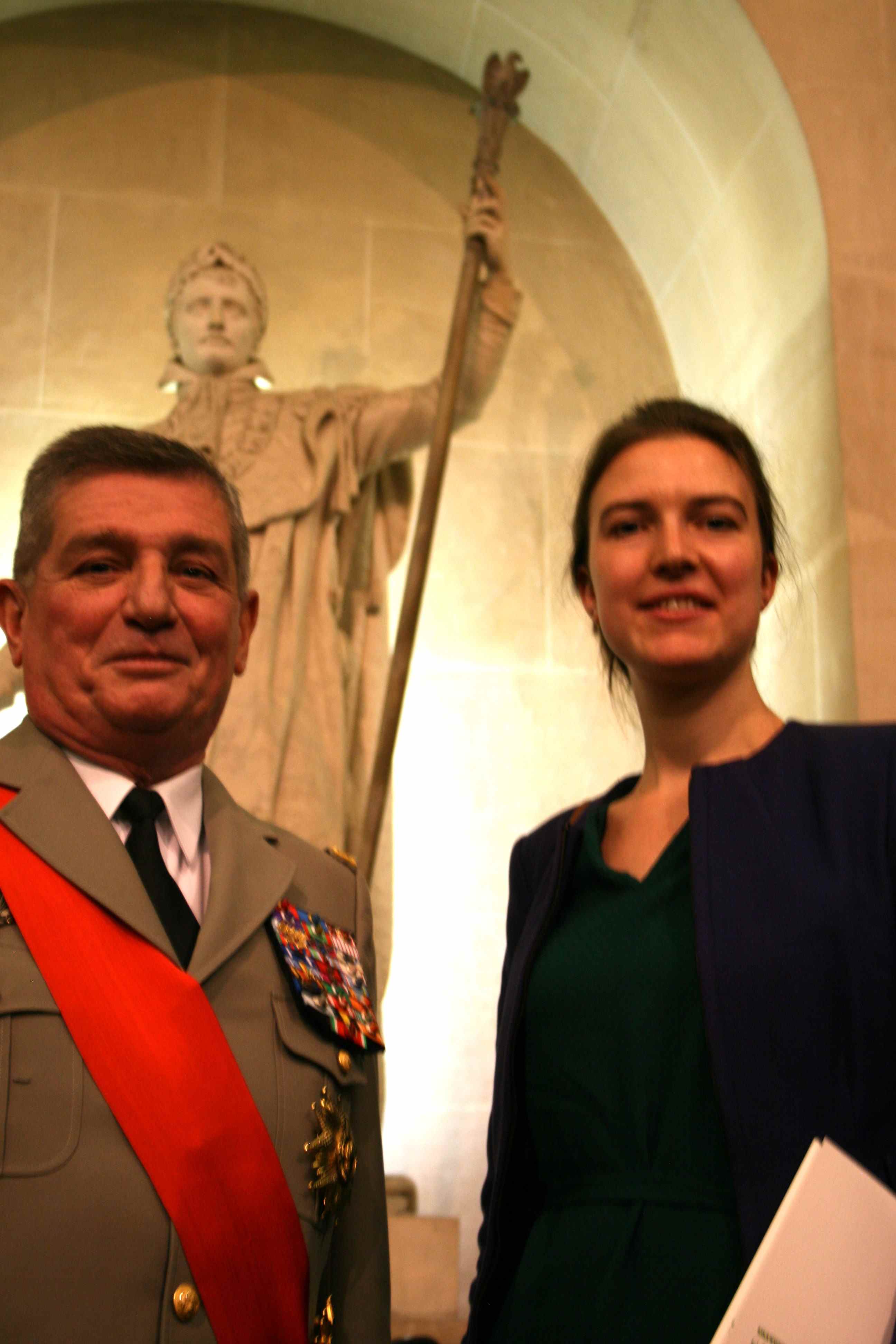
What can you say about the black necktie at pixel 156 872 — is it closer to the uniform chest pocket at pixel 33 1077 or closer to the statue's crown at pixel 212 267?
the uniform chest pocket at pixel 33 1077

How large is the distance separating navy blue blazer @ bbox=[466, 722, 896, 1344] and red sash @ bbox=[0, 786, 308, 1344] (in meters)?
0.34

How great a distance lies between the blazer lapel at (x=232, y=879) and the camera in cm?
123

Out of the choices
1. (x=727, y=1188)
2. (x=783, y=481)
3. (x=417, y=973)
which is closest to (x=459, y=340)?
(x=783, y=481)

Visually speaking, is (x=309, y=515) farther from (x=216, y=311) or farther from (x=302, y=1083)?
(x=302, y=1083)

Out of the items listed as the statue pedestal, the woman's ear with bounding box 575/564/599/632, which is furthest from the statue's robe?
the woman's ear with bounding box 575/564/599/632

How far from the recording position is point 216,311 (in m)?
3.74

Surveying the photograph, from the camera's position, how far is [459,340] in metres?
3.49

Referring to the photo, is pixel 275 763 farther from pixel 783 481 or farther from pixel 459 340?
pixel 783 481

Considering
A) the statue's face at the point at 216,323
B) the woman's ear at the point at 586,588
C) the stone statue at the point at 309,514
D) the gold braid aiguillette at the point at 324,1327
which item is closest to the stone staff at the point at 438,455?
the stone statue at the point at 309,514

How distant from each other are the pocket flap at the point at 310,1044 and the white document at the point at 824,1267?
17.2 inches

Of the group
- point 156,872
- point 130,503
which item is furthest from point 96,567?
point 156,872

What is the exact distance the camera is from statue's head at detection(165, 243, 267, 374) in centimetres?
372

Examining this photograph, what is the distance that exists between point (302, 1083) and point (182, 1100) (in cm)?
15

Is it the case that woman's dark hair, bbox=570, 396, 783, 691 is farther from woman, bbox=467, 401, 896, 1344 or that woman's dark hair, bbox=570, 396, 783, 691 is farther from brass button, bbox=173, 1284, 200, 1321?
brass button, bbox=173, 1284, 200, 1321
